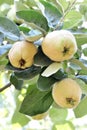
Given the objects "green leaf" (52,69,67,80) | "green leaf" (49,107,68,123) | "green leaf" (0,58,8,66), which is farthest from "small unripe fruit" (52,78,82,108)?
"green leaf" (49,107,68,123)

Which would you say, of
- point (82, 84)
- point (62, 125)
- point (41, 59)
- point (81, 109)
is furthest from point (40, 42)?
point (62, 125)

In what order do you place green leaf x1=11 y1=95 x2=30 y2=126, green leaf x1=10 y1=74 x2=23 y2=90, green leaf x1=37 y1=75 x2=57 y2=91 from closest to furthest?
1. green leaf x1=37 y1=75 x2=57 y2=91
2. green leaf x1=10 y1=74 x2=23 y2=90
3. green leaf x1=11 y1=95 x2=30 y2=126

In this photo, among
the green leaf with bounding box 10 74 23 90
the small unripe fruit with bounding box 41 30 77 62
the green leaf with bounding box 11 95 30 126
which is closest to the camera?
the small unripe fruit with bounding box 41 30 77 62

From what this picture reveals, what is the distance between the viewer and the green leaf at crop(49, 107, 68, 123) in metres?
1.15

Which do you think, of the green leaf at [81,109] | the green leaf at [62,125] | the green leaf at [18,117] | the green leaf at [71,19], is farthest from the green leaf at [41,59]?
the green leaf at [62,125]

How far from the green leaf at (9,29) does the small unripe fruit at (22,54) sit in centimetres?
5

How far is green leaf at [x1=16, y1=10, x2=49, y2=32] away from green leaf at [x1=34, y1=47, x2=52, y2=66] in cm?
5

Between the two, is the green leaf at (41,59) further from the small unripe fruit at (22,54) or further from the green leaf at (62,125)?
the green leaf at (62,125)

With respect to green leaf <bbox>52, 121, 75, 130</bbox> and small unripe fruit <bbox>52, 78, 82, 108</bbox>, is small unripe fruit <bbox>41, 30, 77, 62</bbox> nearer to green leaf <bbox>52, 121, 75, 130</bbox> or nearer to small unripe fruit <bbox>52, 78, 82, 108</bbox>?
small unripe fruit <bbox>52, 78, 82, 108</bbox>

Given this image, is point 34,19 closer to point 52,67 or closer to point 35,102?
point 52,67

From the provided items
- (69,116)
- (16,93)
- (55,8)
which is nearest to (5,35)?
(55,8)

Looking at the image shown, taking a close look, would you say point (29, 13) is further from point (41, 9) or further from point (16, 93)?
point (16, 93)

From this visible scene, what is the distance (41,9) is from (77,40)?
107 millimetres

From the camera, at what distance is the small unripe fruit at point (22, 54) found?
763 mm
